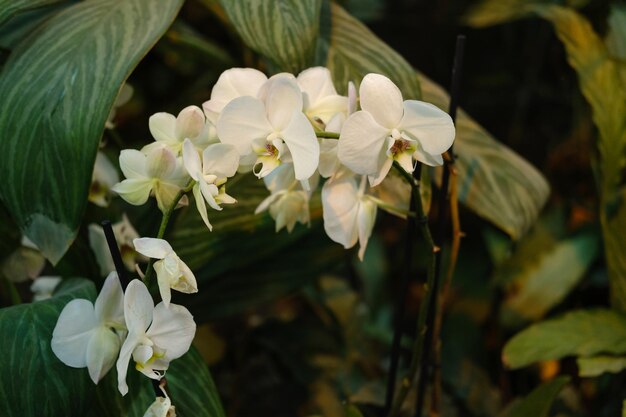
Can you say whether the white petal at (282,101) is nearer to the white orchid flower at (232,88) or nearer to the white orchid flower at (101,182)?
the white orchid flower at (232,88)

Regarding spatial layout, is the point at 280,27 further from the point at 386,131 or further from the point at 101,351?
the point at 101,351

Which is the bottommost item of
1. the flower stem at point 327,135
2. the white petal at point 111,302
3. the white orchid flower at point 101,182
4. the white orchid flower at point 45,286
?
the white orchid flower at point 45,286

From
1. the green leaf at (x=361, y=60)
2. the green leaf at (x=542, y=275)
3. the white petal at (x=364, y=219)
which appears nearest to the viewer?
the white petal at (x=364, y=219)

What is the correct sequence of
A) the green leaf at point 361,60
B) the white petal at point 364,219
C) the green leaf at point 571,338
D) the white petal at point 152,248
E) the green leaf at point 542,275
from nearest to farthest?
the white petal at point 152,248
the white petal at point 364,219
the green leaf at point 361,60
the green leaf at point 571,338
the green leaf at point 542,275

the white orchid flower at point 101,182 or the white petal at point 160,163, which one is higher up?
the white petal at point 160,163

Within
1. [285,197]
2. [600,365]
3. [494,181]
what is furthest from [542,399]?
[285,197]

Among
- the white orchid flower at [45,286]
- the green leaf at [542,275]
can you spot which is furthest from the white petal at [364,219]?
the green leaf at [542,275]

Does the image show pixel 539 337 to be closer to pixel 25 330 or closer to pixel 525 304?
pixel 525 304
